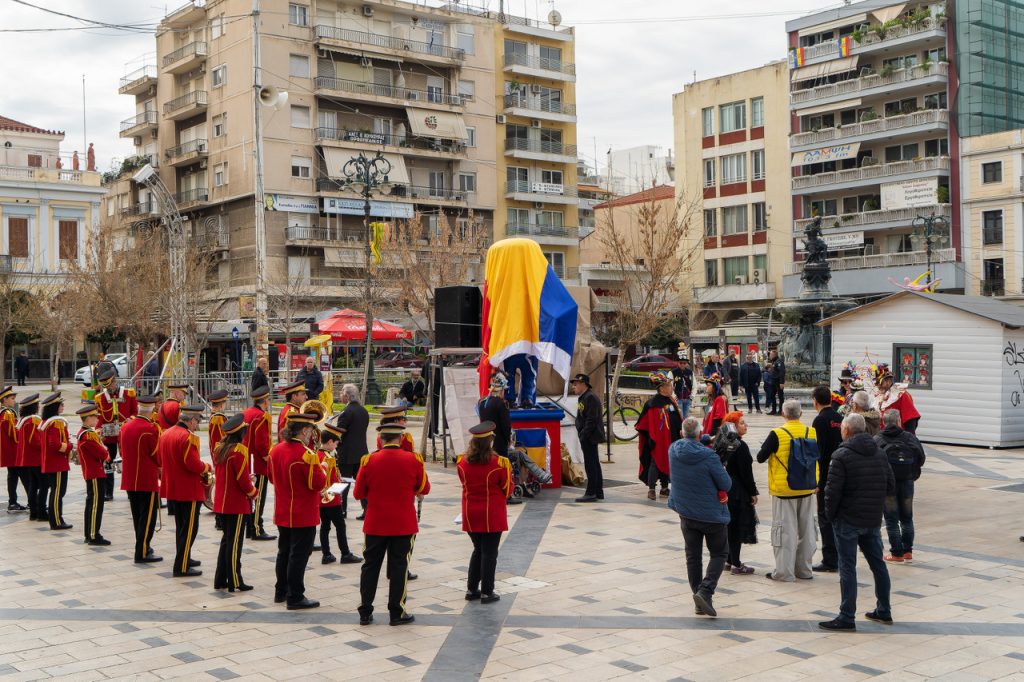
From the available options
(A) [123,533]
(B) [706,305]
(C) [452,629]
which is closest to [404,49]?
(B) [706,305]

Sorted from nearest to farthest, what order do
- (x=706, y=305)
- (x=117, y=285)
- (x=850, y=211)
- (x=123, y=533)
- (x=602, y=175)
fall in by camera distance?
(x=123, y=533) < (x=117, y=285) < (x=850, y=211) < (x=706, y=305) < (x=602, y=175)

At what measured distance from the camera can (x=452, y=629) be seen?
28.2ft

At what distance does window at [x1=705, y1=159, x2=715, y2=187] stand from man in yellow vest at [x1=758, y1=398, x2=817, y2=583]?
52.8 metres

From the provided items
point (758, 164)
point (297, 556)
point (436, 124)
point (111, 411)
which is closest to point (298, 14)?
point (436, 124)

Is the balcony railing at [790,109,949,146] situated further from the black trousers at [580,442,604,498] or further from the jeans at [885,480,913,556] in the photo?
the jeans at [885,480,913,556]

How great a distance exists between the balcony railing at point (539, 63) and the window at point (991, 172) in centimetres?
2485

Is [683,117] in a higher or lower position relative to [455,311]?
higher

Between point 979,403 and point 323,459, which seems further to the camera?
point 979,403

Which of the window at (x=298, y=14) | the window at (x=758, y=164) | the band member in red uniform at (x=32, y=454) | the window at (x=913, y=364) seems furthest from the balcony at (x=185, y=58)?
the band member in red uniform at (x=32, y=454)

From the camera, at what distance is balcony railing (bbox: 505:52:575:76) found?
61594mm

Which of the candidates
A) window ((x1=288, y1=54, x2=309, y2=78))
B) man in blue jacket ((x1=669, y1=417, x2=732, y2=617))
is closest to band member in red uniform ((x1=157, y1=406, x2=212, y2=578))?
man in blue jacket ((x1=669, y1=417, x2=732, y2=617))

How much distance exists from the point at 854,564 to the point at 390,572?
3.80 m

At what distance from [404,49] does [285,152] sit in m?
9.27

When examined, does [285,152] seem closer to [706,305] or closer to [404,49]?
[404,49]
